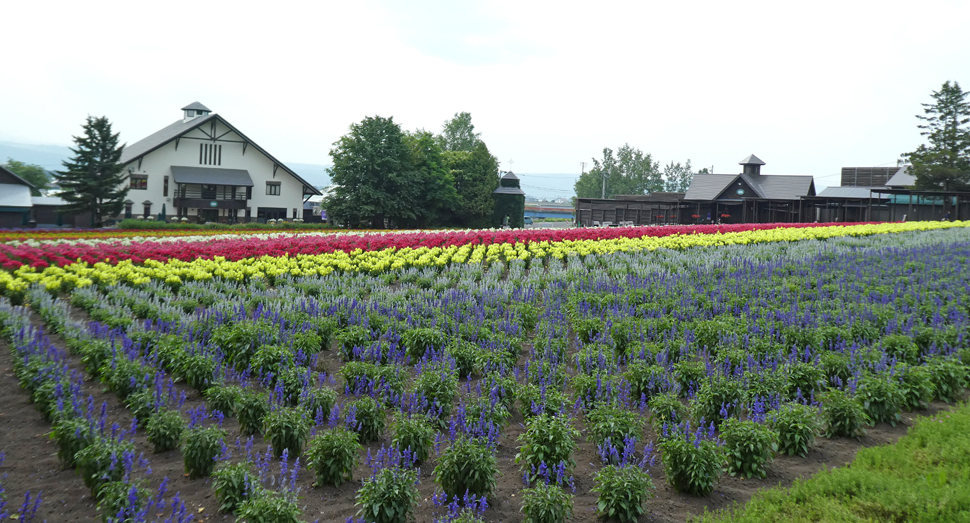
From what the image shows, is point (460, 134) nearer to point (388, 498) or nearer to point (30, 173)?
point (30, 173)

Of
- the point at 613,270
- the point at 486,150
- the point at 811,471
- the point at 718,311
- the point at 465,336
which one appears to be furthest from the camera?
the point at 486,150

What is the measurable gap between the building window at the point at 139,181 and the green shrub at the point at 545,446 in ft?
178

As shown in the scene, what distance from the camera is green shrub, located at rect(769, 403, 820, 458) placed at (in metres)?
5.94

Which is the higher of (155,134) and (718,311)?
(155,134)

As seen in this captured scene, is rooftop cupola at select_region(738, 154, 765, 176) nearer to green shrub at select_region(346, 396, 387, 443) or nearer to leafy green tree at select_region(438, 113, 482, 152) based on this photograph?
leafy green tree at select_region(438, 113, 482, 152)

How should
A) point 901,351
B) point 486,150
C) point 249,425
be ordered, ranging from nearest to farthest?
point 249,425 → point 901,351 → point 486,150

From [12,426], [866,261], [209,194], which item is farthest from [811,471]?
[209,194]

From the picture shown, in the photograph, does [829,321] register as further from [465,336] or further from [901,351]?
[465,336]

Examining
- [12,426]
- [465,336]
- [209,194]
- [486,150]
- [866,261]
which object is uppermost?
[486,150]

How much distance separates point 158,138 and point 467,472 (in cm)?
6243

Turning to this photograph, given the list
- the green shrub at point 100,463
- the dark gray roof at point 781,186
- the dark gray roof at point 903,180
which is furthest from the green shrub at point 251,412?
the dark gray roof at point 903,180

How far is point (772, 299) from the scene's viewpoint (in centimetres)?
1173

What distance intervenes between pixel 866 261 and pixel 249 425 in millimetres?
16400

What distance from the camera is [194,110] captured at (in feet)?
209
